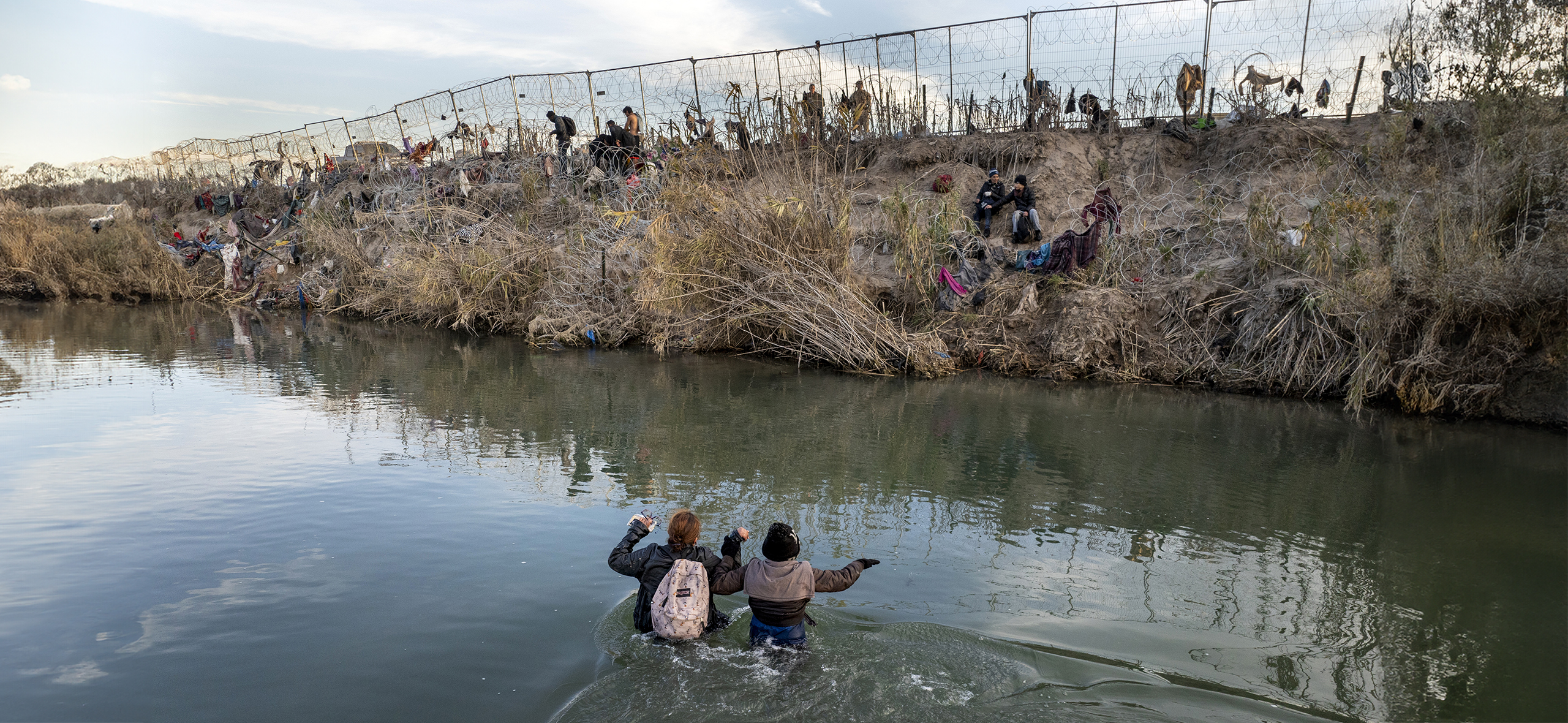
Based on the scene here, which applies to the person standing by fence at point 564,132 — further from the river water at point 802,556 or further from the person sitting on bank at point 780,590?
the person sitting on bank at point 780,590

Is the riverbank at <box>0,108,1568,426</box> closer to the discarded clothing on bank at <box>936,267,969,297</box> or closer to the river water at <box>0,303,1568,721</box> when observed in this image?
the discarded clothing on bank at <box>936,267,969,297</box>

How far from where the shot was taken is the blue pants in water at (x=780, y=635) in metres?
4.53

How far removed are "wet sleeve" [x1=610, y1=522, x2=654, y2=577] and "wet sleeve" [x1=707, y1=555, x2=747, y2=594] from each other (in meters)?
0.37

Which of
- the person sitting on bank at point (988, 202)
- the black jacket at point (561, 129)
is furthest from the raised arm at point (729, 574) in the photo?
the black jacket at point (561, 129)

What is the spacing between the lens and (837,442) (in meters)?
9.96

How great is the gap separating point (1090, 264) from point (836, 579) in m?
12.1

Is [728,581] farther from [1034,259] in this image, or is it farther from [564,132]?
[564,132]

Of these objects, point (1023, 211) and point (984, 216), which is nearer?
point (1023, 211)

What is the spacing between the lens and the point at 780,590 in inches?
176

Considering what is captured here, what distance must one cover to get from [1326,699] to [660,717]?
314 centimetres

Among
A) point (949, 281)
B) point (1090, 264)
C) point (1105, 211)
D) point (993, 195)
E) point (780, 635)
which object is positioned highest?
point (993, 195)

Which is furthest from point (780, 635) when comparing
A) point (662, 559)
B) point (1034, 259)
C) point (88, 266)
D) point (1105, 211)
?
point (88, 266)

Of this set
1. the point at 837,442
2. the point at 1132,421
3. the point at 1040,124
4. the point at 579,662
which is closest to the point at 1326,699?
the point at 579,662

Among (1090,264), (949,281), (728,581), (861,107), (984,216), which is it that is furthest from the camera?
(861,107)
